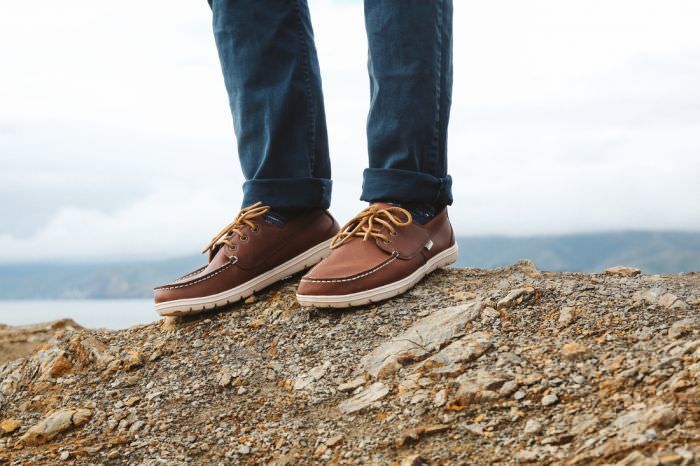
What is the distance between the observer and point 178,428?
2867 millimetres

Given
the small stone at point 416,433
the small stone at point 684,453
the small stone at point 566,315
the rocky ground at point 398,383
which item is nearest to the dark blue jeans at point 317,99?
the rocky ground at point 398,383

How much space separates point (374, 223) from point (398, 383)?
1021 millimetres

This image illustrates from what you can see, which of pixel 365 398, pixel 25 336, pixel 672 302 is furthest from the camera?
pixel 25 336

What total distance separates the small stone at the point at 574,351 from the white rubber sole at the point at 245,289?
1.68m

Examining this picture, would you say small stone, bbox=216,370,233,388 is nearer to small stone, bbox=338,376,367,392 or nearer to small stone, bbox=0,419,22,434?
small stone, bbox=338,376,367,392

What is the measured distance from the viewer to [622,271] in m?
4.11

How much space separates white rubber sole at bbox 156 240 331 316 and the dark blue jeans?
32 cm

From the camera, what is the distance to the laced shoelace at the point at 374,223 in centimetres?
340

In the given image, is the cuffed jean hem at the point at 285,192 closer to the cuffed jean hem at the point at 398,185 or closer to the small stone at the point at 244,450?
the cuffed jean hem at the point at 398,185

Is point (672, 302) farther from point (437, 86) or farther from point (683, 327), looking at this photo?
point (437, 86)

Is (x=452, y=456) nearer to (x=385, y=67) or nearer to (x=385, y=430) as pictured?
(x=385, y=430)

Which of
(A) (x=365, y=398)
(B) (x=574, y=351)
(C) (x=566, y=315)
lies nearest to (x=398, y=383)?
(A) (x=365, y=398)

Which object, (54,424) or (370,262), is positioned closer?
(54,424)

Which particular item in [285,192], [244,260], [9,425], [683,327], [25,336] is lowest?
[25,336]
